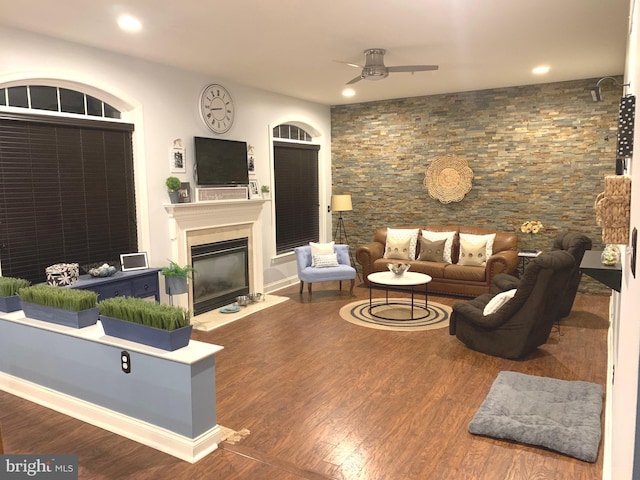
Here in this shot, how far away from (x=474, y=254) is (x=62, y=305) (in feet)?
16.9

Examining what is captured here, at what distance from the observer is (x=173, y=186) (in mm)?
5371

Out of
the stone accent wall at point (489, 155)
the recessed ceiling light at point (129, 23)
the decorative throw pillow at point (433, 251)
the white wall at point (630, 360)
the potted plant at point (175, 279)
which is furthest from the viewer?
the decorative throw pillow at point (433, 251)

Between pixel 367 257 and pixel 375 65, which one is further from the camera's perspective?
pixel 367 257

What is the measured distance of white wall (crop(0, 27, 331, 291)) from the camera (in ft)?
13.8

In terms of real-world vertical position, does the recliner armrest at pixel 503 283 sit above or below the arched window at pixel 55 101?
below

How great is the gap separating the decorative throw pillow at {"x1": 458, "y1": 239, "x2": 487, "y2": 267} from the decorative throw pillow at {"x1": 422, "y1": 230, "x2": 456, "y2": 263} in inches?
10.4

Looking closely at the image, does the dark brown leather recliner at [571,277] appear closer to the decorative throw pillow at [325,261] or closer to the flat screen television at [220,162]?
the decorative throw pillow at [325,261]

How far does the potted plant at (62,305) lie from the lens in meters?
3.18

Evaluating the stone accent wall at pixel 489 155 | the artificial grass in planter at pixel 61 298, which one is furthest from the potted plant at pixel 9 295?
the stone accent wall at pixel 489 155

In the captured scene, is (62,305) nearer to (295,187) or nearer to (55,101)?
(55,101)

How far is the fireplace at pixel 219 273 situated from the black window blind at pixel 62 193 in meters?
0.99

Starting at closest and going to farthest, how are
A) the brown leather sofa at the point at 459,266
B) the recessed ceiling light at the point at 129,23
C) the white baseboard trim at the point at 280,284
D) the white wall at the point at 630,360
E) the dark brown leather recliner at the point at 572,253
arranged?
the white wall at the point at 630,360, the recessed ceiling light at the point at 129,23, the dark brown leather recliner at the point at 572,253, the brown leather sofa at the point at 459,266, the white baseboard trim at the point at 280,284

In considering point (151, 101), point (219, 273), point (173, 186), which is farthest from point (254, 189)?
point (151, 101)

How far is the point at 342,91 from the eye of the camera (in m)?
6.94
